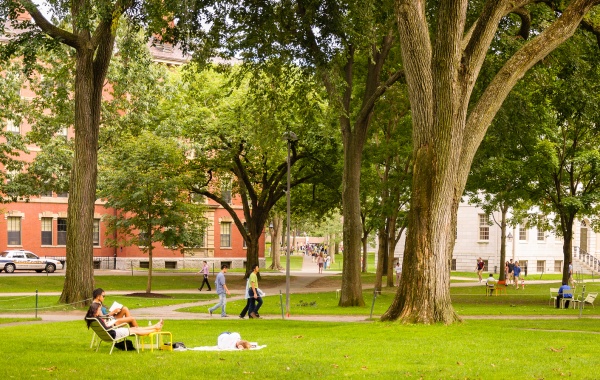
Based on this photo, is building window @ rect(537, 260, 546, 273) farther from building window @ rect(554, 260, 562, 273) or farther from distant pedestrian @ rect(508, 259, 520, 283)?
distant pedestrian @ rect(508, 259, 520, 283)

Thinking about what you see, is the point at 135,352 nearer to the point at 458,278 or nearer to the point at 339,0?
the point at 339,0

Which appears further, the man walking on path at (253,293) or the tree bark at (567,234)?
the tree bark at (567,234)

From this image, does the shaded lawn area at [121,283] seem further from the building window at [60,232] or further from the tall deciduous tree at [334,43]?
the tall deciduous tree at [334,43]

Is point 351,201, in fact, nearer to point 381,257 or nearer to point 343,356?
point 381,257

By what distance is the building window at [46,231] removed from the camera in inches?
2336

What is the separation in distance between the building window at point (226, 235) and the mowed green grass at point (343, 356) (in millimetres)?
47193

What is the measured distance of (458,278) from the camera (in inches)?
2413

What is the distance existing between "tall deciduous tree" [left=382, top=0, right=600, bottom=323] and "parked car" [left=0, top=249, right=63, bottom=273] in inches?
1529

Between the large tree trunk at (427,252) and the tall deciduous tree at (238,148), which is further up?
Answer: the tall deciduous tree at (238,148)

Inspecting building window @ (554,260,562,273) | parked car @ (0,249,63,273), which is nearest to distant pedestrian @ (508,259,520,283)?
building window @ (554,260,562,273)

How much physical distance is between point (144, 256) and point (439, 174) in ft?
153

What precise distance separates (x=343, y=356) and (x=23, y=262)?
4313 cm

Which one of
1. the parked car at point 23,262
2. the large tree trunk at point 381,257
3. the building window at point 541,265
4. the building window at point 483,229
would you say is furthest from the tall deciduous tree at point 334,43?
the building window at point 541,265

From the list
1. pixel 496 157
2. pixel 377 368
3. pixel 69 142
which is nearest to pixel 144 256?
pixel 69 142
